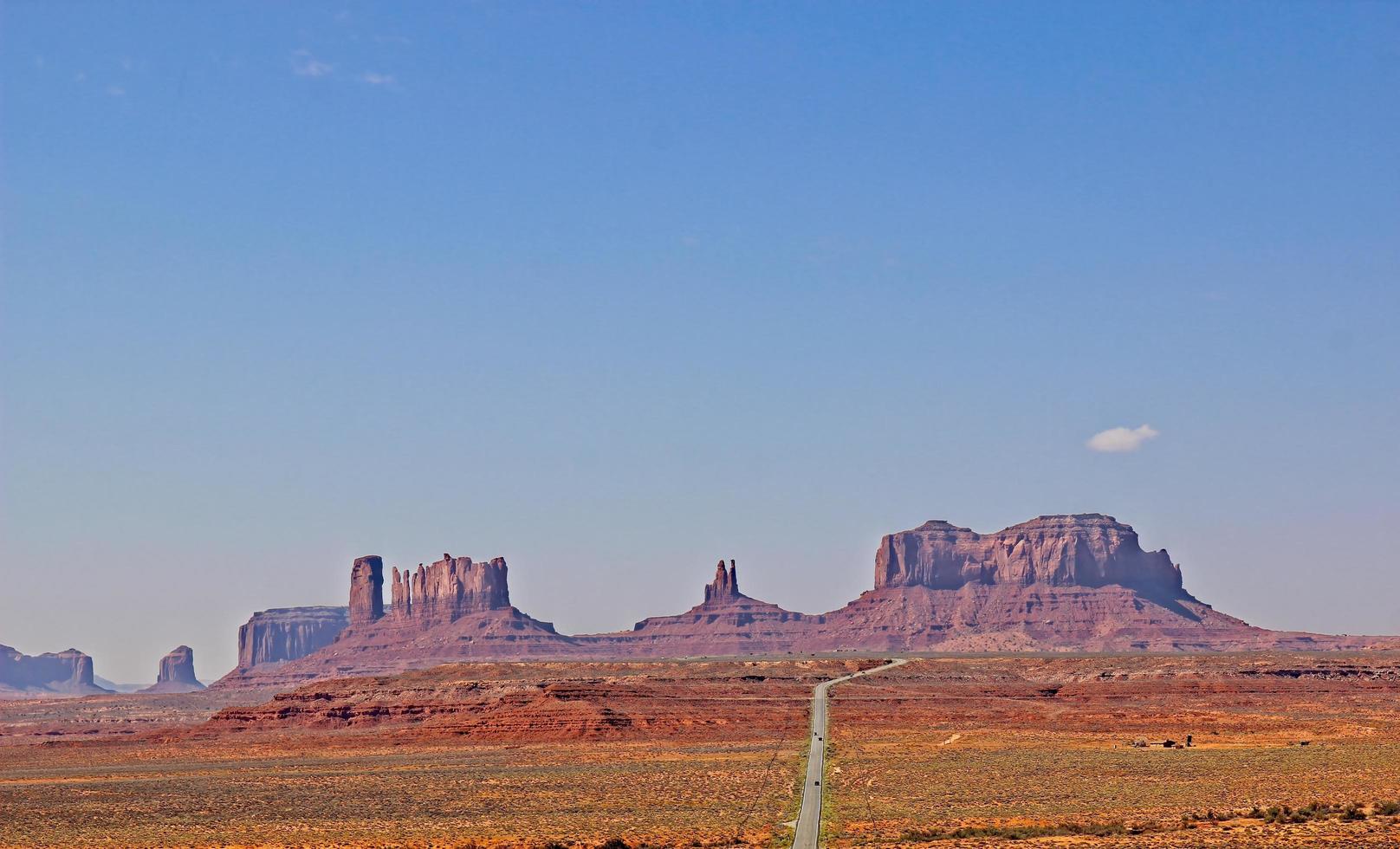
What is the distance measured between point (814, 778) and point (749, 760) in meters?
12.6

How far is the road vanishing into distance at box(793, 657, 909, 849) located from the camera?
63.0 m

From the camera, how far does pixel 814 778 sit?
86.1 m

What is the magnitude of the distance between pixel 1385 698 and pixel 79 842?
346ft

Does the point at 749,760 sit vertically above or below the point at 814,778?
above

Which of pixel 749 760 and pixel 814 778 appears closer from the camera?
pixel 814 778

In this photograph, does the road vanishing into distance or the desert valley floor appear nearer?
the road vanishing into distance

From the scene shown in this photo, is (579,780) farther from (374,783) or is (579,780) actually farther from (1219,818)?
(1219,818)

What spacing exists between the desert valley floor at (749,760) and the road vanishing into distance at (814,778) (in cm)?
82

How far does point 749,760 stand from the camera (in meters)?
98.2

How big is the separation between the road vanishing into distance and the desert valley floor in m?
0.82

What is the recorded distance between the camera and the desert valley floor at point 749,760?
218ft

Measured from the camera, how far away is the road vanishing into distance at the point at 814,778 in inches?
2480

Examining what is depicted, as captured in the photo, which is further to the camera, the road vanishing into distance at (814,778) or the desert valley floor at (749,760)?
the desert valley floor at (749,760)

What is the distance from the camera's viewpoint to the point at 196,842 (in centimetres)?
6781
